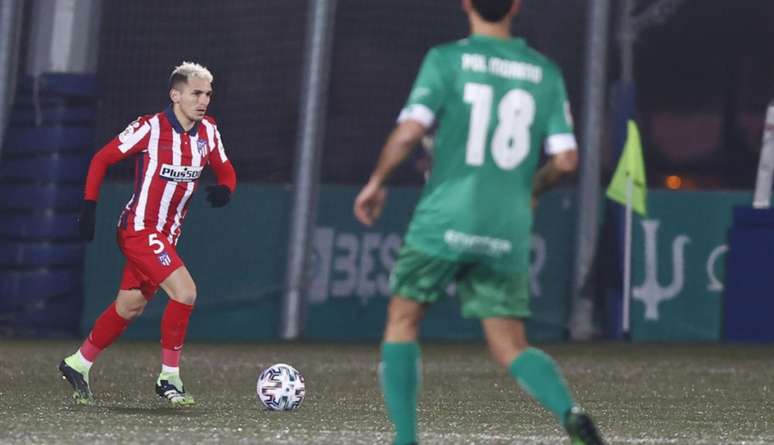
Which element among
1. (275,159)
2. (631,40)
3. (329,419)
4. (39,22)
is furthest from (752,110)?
(329,419)

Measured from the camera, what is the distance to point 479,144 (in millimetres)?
5492

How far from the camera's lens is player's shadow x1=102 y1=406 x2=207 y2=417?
25.4 ft

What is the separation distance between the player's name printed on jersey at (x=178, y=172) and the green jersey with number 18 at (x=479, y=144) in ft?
9.78

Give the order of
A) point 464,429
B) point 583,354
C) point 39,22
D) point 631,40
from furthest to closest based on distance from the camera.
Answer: point 631,40, point 39,22, point 583,354, point 464,429

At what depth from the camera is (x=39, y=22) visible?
47.5ft

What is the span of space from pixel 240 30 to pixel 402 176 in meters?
1.67

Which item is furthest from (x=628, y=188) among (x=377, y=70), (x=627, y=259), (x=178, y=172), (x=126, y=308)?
(x=126, y=308)

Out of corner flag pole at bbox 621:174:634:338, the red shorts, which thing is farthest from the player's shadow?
corner flag pole at bbox 621:174:634:338

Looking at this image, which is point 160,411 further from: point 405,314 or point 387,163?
point 387,163

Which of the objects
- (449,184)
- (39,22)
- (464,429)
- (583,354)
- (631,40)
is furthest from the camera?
(631,40)

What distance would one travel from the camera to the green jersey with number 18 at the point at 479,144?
215 inches

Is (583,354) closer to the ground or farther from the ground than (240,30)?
closer to the ground

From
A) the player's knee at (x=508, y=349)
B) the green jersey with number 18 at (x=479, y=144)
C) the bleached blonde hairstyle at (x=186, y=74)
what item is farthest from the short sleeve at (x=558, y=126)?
the bleached blonde hairstyle at (x=186, y=74)

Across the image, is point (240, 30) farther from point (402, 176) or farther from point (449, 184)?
point (449, 184)
